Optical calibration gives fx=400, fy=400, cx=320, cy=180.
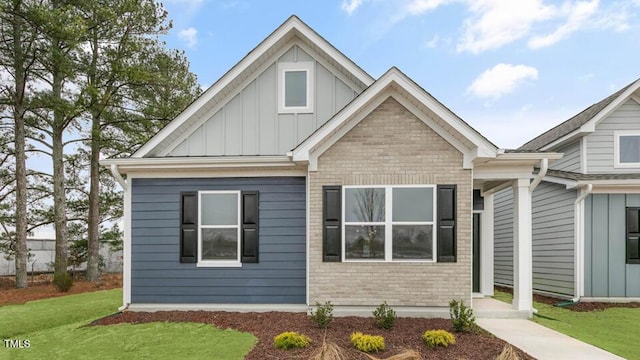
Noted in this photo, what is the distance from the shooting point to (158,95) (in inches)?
700

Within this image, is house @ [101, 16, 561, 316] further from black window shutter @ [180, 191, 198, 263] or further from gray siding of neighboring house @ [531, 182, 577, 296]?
gray siding of neighboring house @ [531, 182, 577, 296]

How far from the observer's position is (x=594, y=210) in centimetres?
1065

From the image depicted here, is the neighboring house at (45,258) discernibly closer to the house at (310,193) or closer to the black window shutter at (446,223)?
the house at (310,193)

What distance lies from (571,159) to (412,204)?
7122 millimetres

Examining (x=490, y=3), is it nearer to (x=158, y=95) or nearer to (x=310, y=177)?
(x=310, y=177)

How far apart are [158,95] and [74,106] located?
12.2 feet

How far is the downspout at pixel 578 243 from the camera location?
10484 mm

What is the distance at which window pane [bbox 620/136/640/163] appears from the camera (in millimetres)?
11188

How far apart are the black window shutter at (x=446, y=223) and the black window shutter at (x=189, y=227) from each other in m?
5.08

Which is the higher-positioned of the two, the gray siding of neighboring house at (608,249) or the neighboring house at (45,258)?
the gray siding of neighboring house at (608,249)

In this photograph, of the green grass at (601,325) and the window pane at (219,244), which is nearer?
the green grass at (601,325)

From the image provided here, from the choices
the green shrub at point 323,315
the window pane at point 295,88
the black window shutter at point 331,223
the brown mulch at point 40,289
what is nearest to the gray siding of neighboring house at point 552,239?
the black window shutter at point 331,223

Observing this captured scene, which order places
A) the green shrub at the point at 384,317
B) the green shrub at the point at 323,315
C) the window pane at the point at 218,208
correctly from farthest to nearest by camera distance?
the window pane at the point at 218,208 < the green shrub at the point at 323,315 < the green shrub at the point at 384,317

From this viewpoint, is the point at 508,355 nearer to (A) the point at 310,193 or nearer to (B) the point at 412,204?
(B) the point at 412,204
